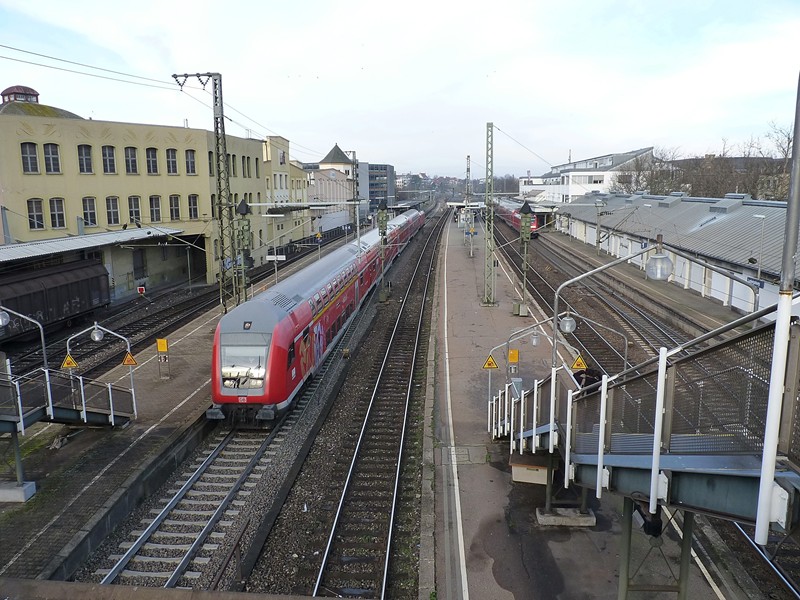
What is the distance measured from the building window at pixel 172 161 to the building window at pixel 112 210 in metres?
3.95

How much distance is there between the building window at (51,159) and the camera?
1232 inches

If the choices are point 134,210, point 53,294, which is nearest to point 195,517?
point 53,294

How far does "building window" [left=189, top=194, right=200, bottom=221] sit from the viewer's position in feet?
126

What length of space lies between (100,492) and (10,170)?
24398mm

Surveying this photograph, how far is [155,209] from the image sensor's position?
121 ft

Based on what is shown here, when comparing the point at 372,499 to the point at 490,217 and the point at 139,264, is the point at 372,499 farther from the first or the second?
the point at 139,264

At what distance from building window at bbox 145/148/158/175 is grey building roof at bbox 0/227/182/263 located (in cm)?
364

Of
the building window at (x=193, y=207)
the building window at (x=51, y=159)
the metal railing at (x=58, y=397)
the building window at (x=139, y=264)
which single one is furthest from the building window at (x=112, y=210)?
the metal railing at (x=58, y=397)

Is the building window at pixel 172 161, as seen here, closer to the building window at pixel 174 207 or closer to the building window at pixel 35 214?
the building window at pixel 174 207

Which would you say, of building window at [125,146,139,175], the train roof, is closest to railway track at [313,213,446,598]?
the train roof

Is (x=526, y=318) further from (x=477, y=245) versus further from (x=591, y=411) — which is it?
(x=477, y=245)

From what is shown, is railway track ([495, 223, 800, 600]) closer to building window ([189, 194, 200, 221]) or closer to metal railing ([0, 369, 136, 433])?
metal railing ([0, 369, 136, 433])

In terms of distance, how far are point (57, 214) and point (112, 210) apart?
3234 millimetres

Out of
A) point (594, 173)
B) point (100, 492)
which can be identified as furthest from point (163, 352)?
point (594, 173)
